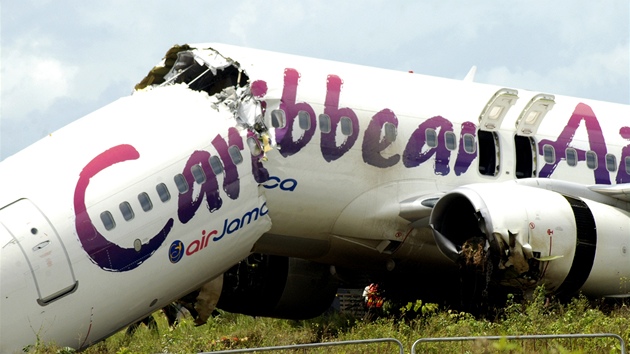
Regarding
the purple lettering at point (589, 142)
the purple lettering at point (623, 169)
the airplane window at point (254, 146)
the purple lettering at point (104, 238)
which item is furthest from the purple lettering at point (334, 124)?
the purple lettering at point (623, 169)

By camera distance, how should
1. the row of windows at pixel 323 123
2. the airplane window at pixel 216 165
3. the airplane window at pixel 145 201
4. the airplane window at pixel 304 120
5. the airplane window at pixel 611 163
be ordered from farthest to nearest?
the airplane window at pixel 611 163, the airplane window at pixel 304 120, the row of windows at pixel 323 123, the airplane window at pixel 216 165, the airplane window at pixel 145 201

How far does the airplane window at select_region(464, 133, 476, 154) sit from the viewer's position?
17.8 m

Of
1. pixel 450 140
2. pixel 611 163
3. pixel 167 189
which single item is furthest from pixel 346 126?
pixel 611 163

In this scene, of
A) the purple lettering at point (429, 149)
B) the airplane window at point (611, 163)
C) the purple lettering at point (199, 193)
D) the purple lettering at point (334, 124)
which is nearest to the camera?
the purple lettering at point (199, 193)

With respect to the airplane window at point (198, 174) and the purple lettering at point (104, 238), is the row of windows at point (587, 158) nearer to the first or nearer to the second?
the airplane window at point (198, 174)

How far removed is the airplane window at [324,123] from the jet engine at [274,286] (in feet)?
13.0

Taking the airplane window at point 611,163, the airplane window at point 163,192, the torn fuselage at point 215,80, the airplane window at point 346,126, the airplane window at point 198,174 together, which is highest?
the torn fuselage at point 215,80

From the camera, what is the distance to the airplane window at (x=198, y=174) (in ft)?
47.4

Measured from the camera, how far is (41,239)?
12641mm

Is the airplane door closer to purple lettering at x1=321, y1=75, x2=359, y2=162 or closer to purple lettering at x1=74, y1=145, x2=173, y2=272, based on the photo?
purple lettering at x1=74, y1=145, x2=173, y2=272

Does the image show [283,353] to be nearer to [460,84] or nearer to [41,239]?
[41,239]

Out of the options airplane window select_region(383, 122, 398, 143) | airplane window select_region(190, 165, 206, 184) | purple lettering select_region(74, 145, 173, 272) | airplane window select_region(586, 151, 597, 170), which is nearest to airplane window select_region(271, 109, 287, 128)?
airplane window select_region(190, 165, 206, 184)

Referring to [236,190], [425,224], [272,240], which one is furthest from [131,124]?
[425,224]

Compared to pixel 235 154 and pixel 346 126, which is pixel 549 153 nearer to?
pixel 346 126
